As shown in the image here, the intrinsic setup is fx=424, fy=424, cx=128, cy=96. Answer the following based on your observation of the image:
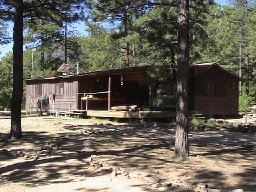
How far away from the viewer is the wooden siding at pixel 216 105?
2564cm

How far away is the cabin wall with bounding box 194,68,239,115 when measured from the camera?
84.8ft

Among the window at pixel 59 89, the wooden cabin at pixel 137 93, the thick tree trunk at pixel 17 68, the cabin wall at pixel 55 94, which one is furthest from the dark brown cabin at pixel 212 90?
the thick tree trunk at pixel 17 68

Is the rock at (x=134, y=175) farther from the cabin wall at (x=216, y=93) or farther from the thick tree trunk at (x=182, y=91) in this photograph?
the cabin wall at (x=216, y=93)

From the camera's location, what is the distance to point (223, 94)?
90.9 ft

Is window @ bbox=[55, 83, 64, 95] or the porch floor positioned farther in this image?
window @ bbox=[55, 83, 64, 95]

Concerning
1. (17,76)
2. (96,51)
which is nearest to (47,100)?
(96,51)

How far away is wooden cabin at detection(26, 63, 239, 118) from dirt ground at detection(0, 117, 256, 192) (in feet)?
A: 31.0

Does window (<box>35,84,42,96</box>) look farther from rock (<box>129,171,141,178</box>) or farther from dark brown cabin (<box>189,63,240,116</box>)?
rock (<box>129,171,141,178</box>)

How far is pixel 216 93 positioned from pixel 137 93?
6063 millimetres

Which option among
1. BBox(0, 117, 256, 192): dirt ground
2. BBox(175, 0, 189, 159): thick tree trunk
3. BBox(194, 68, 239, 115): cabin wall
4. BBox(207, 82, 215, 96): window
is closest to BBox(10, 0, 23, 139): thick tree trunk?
BBox(0, 117, 256, 192): dirt ground

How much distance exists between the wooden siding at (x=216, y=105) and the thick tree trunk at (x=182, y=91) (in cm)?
1563

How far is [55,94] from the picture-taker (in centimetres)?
3244

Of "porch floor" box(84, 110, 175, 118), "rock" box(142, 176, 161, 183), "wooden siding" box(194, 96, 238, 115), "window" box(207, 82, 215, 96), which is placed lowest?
"rock" box(142, 176, 161, 183)

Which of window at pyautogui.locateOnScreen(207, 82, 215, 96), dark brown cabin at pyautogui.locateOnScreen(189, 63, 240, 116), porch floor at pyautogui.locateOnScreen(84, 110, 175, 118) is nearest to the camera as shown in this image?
porch floor at pyautogui.locateOnScreen(84, 110, 175, 118)
